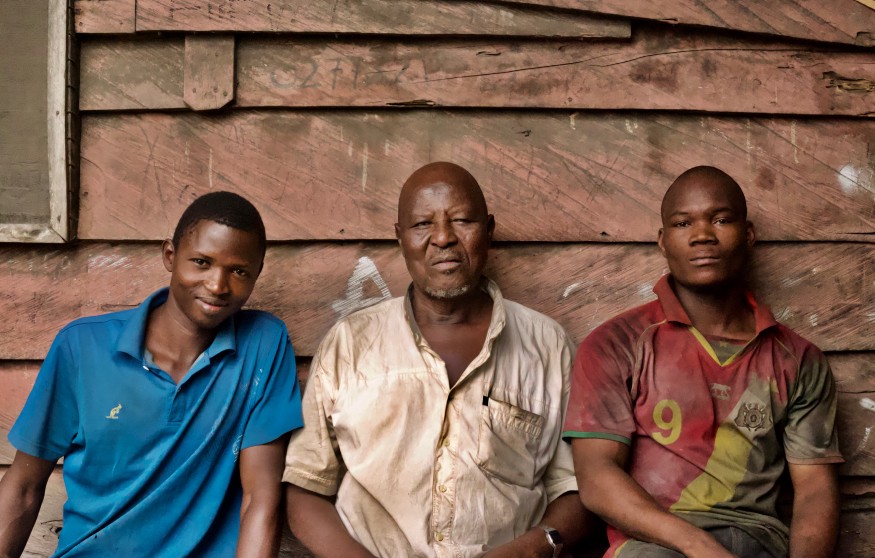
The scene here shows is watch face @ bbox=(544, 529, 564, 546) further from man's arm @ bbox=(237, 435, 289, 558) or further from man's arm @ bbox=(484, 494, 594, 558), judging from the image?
man's arm @ bbox=(237, 435, 289, 558)

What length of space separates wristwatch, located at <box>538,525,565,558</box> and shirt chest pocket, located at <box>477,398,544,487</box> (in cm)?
15

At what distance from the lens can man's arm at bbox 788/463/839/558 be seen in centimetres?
220

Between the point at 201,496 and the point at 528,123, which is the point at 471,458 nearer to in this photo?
the point at 201,496

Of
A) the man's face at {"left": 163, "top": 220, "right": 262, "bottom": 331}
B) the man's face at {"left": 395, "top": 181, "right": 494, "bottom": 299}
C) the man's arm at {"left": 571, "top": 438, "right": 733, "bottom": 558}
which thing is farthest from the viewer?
the man's face at {"left": 395, "top": 181, "right": 494, "bottom": 299}

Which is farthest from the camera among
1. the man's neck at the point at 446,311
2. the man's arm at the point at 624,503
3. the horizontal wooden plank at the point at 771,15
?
the horizontal wooden plank at the point at 771,15

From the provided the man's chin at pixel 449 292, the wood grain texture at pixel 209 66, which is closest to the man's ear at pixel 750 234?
the man's chin at pixel 449 292

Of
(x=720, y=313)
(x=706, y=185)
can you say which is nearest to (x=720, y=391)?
(x=720, y=313)

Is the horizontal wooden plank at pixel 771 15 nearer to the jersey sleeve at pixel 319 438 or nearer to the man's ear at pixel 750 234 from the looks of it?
the man's ear at pixel 750 234

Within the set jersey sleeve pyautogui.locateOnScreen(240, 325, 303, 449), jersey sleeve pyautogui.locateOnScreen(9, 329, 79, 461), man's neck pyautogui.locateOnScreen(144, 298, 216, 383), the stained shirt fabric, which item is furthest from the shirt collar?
jersey sleeve pyautogui.locateOnScreen(9, 329, 79, 461)

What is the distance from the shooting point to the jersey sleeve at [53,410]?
229 cm

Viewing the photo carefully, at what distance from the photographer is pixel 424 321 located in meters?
2.55

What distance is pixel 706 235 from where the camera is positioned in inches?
93.4

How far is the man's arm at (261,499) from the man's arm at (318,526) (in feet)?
0.15

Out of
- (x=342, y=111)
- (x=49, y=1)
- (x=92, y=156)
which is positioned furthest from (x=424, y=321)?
(x=49, y=1)
